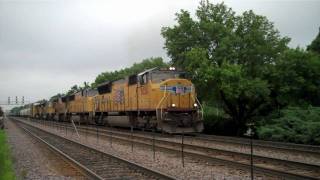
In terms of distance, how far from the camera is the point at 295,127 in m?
22.1

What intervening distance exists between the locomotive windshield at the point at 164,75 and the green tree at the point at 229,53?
212 centimetres

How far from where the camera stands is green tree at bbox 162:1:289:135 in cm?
2784

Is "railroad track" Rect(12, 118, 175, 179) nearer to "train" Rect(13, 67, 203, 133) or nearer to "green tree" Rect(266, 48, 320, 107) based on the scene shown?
"train" Rect(13, 67, 203, 133)

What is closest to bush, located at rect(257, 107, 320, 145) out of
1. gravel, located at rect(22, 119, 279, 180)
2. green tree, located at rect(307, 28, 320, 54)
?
gravel, located at rect(22, 119, 279, 180)

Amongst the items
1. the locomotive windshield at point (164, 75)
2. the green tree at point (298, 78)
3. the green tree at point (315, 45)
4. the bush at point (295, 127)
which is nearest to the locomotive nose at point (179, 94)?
the locomotive windshield at point (164, 75)

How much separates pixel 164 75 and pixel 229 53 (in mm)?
5816

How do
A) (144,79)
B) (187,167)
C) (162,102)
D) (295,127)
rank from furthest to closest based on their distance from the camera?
(144,79), (162,102), (295,127), (187,167)

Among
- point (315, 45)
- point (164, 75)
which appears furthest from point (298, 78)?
point (315, 45)

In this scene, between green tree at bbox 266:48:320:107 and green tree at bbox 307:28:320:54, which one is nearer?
green tree at bbox 266:48:320:107

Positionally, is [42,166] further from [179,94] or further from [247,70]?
[247,70]

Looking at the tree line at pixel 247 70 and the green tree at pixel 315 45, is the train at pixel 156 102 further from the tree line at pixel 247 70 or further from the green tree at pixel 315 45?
the green tree at pixel 315 45

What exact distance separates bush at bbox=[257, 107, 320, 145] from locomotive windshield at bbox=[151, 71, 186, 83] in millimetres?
5849

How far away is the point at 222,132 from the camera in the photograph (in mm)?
32625

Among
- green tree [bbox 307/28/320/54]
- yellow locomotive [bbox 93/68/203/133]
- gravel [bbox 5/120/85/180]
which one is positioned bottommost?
gravel [bbox 5/120/85/180]
